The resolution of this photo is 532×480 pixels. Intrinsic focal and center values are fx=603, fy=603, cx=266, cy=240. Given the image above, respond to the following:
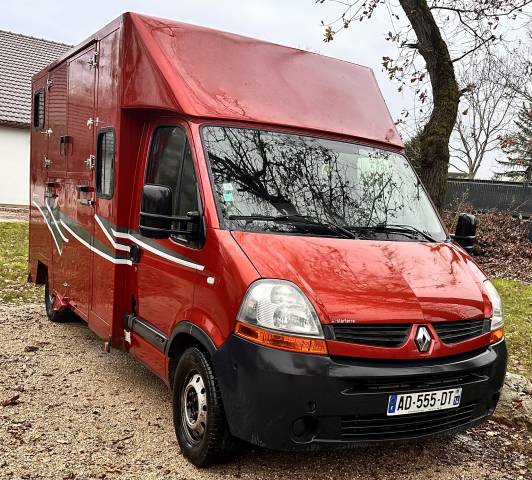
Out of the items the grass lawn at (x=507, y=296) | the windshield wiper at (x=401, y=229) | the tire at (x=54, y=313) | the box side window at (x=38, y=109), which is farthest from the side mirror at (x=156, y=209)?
the grass lawn at (x=507, y=296)

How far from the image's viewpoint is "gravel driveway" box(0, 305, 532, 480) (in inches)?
149

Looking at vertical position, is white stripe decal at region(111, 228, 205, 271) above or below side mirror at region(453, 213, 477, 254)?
below

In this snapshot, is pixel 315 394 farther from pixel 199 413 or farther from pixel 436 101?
pixel 436 101

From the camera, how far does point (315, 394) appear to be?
10.6 feet

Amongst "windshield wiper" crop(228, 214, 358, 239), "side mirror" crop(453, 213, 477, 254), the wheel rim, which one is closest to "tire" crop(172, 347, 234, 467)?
the wheel rim

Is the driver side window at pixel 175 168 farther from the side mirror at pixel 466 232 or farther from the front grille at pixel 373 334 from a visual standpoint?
the side mirror at pixel 466 232

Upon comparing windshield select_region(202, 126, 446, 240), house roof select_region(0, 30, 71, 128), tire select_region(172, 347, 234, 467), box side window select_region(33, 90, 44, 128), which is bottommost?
tire select_region(172, 347, 234, 467)

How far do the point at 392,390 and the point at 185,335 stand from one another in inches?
55.2

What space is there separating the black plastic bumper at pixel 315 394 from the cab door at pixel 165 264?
722mm

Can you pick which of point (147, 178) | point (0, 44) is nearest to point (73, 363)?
point (147, 178)

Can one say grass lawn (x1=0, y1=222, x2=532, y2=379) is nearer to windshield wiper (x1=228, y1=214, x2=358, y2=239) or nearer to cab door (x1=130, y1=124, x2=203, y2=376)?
windshield wiper (x1=228, y1=214, x2=358, y2=239)

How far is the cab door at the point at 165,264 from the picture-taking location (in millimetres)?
3996

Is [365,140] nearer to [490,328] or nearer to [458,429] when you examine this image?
[490,328]

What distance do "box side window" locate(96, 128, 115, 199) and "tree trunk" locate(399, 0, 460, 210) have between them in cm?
472
